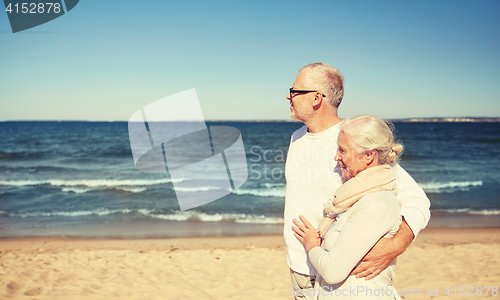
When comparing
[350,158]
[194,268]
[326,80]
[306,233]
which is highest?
[326,80]

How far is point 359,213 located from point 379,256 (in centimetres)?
30

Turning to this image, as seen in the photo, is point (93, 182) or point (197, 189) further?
point (93, 182)

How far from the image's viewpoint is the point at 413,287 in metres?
4.21

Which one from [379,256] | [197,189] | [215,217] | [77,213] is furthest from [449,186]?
[77,213]

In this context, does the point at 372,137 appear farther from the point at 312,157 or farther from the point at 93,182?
the point at 93,182

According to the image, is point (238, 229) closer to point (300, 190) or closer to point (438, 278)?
point (438, 278)

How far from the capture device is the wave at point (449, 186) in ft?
37.8

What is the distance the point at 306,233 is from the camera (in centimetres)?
176

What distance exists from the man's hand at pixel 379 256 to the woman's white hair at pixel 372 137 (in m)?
0.40

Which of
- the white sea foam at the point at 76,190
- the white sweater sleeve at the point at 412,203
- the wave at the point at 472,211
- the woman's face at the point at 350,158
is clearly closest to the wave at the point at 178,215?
the white sea foam at the point at 76,190

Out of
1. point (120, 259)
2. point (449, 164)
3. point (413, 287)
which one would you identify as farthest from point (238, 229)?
point (449, 164)

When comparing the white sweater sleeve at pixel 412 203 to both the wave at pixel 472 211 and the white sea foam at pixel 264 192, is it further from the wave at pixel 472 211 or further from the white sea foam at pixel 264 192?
the white sea foam at pixel 264 192

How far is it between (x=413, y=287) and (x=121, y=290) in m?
4.16

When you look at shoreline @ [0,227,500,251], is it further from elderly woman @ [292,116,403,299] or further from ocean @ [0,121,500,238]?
elderly woman @ [292,116,403,299]
